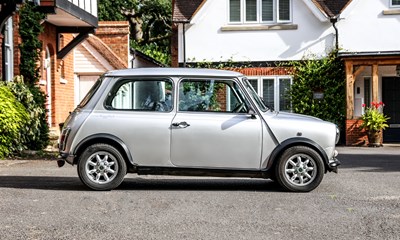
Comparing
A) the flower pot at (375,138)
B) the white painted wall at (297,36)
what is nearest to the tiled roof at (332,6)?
the white painted wall at (297,36)

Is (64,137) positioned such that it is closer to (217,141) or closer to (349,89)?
(217,141)

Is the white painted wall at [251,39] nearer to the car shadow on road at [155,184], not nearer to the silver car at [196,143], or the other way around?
the car shadow on road at [155,184]

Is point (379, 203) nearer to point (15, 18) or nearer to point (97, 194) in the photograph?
point (97, 194)

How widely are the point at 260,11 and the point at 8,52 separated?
937 centimetres

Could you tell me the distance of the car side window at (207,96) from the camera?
34.6 feet

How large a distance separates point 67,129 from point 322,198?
3.78 meters

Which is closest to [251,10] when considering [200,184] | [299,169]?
[200,184]

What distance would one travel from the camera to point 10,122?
53.2 feet

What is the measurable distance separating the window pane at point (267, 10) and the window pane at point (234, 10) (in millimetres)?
870

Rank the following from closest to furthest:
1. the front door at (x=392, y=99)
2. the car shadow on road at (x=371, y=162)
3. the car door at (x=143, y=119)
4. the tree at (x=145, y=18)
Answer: the car door at (x=143, y=119) < the car shadow on road at (x=371, y=162) < the front door at (x=392, y=99) < the tree at (x=145, y=18)

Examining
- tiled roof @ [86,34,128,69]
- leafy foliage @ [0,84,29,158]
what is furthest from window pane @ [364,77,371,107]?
leafy foliage @ [0,84,29,158]

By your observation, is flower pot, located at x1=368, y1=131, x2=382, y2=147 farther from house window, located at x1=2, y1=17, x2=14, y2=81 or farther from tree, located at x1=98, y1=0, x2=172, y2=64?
tree, located at x1=98, y1=0, x2=172, y2=64

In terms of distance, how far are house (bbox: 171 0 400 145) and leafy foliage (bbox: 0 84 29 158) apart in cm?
934

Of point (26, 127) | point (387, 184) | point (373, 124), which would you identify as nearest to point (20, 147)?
point (26, 127)
